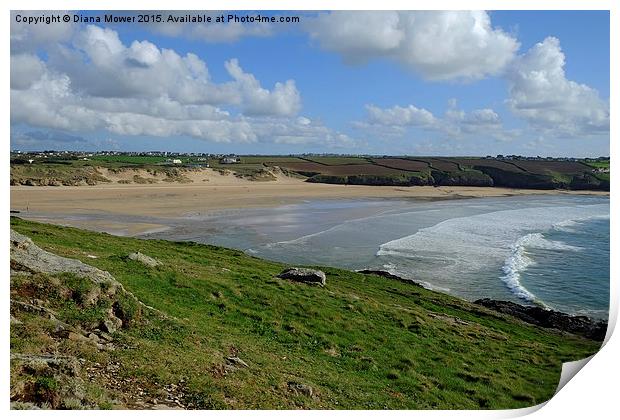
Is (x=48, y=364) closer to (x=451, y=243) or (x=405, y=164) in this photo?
(x=451, y=243)

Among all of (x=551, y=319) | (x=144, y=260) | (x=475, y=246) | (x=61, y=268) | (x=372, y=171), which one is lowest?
(x=551, y=319)

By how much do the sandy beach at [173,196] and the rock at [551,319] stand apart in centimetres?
2408

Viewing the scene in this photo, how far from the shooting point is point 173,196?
→ 74000mm

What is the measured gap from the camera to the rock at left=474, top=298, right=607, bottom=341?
808 inches

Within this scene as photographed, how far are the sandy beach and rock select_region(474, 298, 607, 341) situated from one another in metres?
24.1

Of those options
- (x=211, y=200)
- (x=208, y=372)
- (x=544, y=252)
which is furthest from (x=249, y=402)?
(x=211, y=200)

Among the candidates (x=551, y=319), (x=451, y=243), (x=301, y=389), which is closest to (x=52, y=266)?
(x=301, y=389)

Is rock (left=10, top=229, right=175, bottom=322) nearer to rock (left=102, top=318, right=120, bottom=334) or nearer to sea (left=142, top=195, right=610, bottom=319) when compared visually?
rock (left=102, top=318, right=120, bottom=334)

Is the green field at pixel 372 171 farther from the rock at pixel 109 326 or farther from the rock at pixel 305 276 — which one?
the rock at pixel 109 326

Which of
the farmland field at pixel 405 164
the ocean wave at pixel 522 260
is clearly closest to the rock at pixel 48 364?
the ocean wave at pixel 522 260

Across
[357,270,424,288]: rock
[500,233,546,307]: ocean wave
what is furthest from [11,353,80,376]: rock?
[500,233,546,307]: ocean wave

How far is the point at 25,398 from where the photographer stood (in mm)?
8680

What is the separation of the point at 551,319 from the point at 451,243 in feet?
61.6
